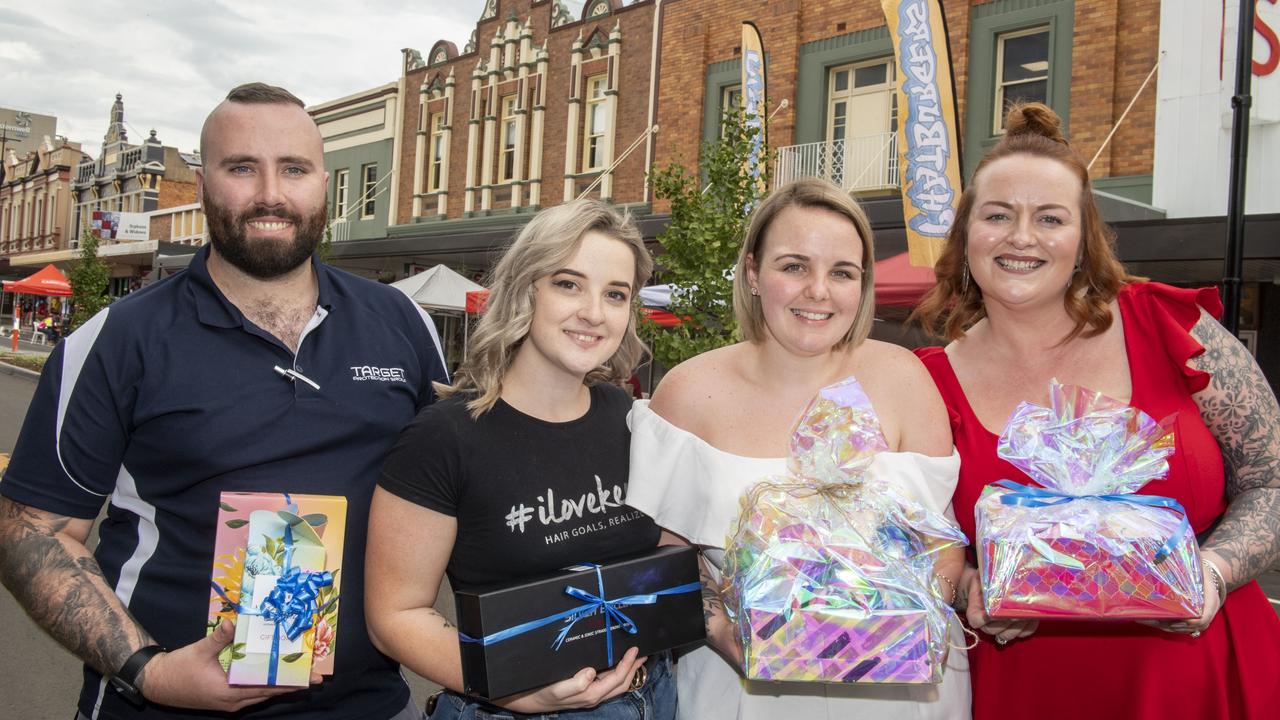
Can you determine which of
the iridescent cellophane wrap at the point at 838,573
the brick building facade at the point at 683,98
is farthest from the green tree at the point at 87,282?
the iridescent cellophane wrap at the point at 838,573

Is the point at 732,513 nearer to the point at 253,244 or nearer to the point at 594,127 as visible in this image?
the point at 253,244

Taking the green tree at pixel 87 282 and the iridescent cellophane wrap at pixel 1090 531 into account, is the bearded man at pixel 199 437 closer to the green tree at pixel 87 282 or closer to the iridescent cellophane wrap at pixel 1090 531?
the iridescent cellophane wrap at pixel 1090 531

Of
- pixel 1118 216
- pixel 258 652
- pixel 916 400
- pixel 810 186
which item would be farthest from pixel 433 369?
pixel 1118 216

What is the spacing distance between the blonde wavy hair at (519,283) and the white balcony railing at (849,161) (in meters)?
12.2

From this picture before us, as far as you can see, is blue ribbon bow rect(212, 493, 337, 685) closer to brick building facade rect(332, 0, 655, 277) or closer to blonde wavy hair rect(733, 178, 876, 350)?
blonde wavy hair rect(733, 178, 876, 350)

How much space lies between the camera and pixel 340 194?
1025 inches

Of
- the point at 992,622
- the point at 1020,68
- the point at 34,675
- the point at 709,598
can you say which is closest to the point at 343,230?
the point at 1020,68

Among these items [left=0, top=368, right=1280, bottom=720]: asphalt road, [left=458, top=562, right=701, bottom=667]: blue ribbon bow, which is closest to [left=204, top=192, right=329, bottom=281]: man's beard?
[left=458, top=562, right=701, bottom=667]: blue ribbon bow

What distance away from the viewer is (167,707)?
2016mm

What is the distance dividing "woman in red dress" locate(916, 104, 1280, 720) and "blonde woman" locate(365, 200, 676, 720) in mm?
957

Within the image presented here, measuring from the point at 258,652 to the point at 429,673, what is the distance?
15.7 inches

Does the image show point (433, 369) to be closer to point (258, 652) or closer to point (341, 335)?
point (341, 335)

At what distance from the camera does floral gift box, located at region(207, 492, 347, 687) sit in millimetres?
1699

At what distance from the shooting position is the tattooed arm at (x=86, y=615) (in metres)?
1.80
